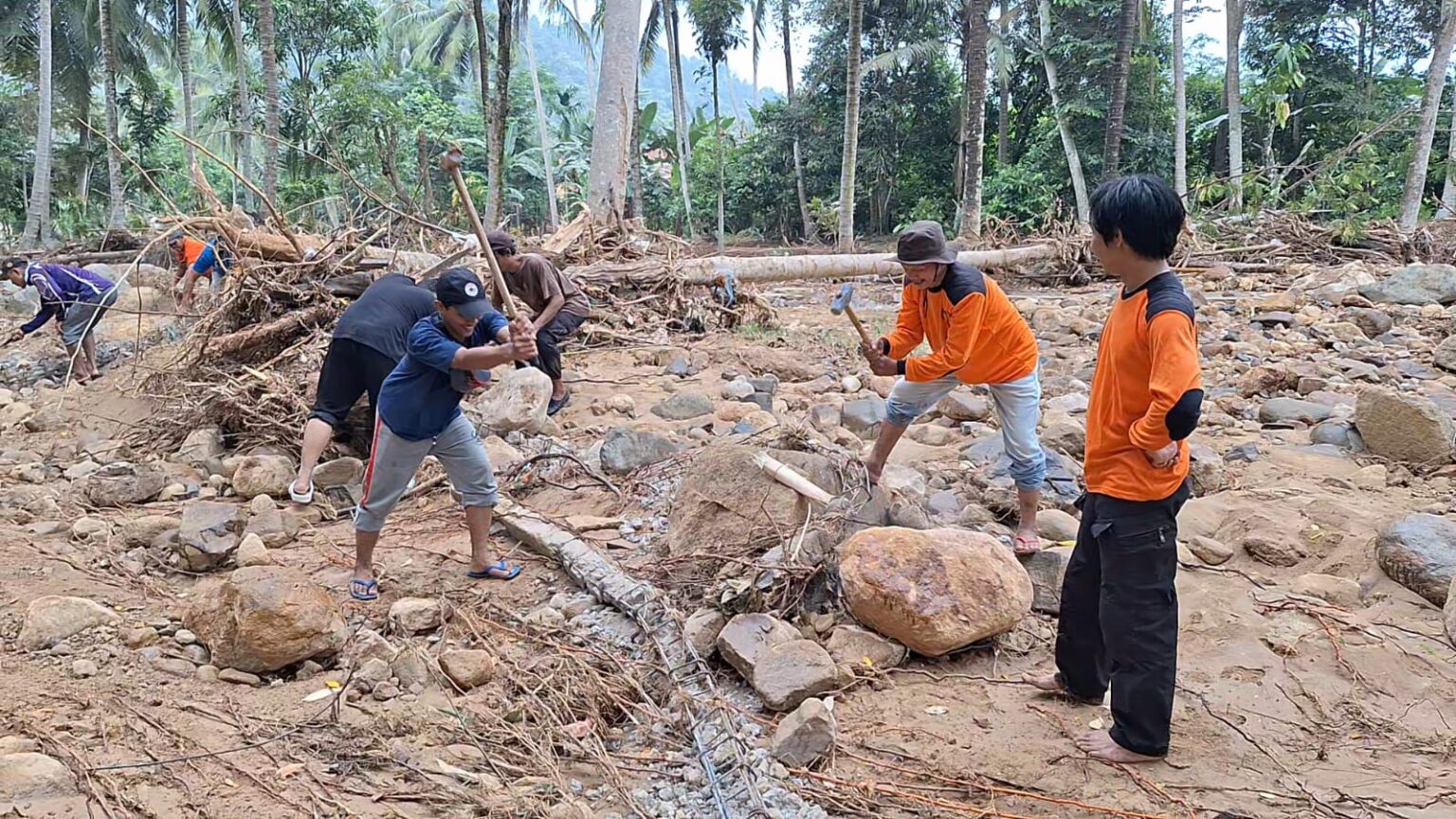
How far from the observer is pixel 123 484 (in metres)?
4.75

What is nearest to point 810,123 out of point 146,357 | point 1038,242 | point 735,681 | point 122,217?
point 1038,242

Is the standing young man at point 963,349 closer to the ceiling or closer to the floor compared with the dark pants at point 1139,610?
closer to the ceiling

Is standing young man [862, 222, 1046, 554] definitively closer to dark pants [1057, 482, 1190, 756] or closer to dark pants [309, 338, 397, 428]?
dark pants [1057, 482, 1190, 756]

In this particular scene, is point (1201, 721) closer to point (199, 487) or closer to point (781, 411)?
point (781, 411)

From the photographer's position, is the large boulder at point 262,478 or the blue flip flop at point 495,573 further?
the large boulder at point 262,478

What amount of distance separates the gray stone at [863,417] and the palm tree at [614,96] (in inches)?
238

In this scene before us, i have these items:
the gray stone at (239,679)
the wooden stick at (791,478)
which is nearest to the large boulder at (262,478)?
the gray stone at (239,679)

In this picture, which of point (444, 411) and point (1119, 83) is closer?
point (444, 411)

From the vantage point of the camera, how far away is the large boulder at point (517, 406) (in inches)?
216

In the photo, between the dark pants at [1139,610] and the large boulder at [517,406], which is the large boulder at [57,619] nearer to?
the large boulder at [517,406]

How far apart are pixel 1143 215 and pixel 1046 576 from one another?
1.63 m

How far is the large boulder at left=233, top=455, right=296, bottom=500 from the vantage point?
4.88 meters

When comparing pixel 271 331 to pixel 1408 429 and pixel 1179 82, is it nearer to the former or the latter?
pixel 1408 429

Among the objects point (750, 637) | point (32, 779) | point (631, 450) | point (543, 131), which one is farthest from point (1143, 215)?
point (543, 131)
